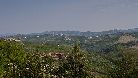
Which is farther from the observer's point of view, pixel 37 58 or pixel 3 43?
pixel 3 43

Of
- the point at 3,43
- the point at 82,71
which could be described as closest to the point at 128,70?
the point at 82,71

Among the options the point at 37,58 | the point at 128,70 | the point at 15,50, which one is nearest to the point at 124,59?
the point at 128,70

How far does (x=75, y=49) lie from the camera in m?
60.6

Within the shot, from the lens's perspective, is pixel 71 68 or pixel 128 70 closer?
pixel 71 68

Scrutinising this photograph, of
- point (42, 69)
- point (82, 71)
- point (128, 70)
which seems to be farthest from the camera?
point (128, 70)

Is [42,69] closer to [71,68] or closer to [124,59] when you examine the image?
[71,68]

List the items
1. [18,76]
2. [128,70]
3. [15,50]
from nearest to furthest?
[18,76]
[128,70]
[15,50]

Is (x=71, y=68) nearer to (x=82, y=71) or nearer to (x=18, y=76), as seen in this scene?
(x=82, y=71)

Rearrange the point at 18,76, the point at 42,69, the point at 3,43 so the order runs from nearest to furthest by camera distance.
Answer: the point at 42,69 < the point at 18,76 < the point at 3,43

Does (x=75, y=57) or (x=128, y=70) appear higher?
(x=75, y=57)

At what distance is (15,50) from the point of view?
13162 cm

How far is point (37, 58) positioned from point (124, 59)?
3687 cm

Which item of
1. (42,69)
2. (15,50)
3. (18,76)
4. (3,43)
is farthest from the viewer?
(3,43)

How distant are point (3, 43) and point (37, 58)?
93305 millimetres
